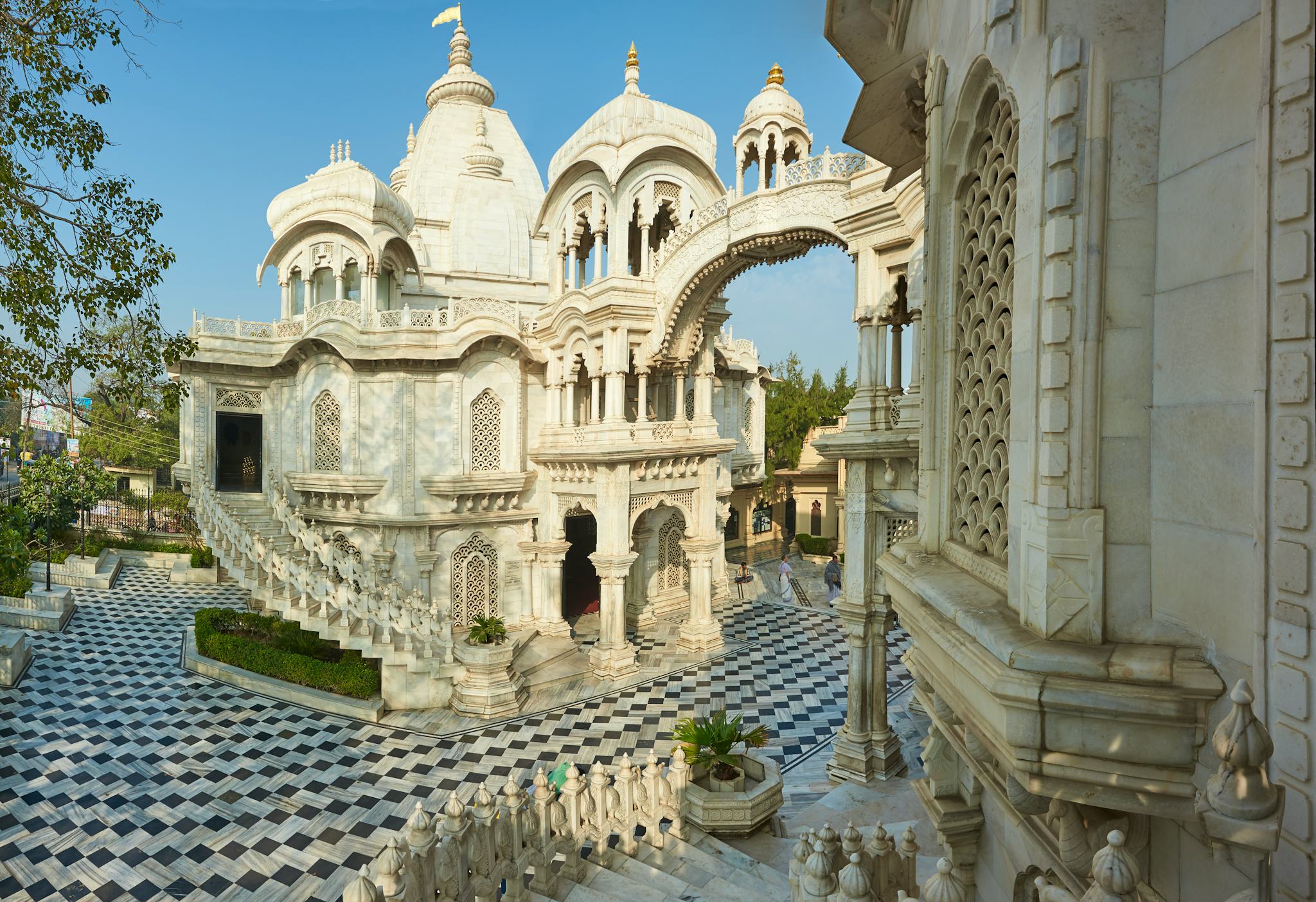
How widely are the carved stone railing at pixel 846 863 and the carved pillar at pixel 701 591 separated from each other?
33.9 ft

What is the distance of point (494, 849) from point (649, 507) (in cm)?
944

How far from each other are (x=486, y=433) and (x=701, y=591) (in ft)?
21.2

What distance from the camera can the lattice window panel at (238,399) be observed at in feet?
53.7

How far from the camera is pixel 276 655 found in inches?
507

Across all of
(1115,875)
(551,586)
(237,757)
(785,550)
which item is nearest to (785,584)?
(785,550)

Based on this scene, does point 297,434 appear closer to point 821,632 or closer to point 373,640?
point 373,640

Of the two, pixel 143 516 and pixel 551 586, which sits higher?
pixel 143 516

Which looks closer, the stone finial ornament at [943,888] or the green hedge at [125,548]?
the stone finial ornament at [943,888]

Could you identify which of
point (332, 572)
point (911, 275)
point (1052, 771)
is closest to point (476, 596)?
point (332, 572)

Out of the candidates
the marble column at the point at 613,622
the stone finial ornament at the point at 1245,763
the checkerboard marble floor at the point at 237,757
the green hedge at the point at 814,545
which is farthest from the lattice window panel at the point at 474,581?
the stone finial ornament at the point at 1245,763

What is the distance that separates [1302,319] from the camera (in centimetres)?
174

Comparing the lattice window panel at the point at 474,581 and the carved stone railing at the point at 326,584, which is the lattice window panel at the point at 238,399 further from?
the lattice window panel at the point at 474,581

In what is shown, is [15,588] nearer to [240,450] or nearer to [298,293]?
[240,450]

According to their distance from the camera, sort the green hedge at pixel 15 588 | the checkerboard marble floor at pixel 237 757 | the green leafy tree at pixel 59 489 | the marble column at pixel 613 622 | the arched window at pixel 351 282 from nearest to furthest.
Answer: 1. the checkerboard marble floor at pixel 237 757
2. the marble column at pixel 613 622
3. the green hedge at pixel 15 588
4. the arched window at pixel 351 282
5. the green leafy tree at pixel 59 489
